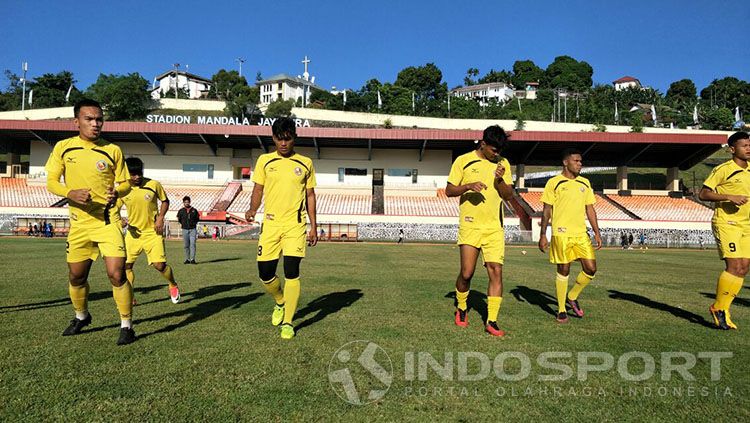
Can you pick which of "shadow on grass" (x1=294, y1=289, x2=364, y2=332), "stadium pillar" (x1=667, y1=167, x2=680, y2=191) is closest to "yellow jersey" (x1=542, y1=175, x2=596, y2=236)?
"shadow on grass" (x1=294, y1=289, x2=364, y2=332)

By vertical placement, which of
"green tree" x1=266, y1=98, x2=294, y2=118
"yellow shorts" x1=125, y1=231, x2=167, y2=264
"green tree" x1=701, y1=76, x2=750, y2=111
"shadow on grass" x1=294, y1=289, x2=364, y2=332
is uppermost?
"green tree" x1=701, y1=76, x2=750, y2=111

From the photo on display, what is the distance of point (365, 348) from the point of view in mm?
4418

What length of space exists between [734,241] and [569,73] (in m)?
165

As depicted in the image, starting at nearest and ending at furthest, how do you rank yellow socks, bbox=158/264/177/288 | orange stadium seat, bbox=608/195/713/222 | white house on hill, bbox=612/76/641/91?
yellow socks, bbox=158/264/177/288, orange stadium seat, bbox=608/195/713/222, white house on hill, bbox=612/76/641/91

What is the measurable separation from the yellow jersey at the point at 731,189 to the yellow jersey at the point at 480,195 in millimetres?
3102

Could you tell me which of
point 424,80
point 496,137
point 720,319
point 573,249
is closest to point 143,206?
point 496,137

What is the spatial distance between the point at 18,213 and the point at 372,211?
A: 26.8m

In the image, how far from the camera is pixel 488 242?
545 cm

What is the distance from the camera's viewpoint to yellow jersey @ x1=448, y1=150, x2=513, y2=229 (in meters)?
5.50

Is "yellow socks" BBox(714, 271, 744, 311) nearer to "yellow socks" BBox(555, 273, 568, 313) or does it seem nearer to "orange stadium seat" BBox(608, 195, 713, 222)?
"yellow socks" BBox(555, 273, 568, 313)

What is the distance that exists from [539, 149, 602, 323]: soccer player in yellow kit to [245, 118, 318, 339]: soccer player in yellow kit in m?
3.51

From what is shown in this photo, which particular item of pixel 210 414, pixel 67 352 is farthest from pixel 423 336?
pixel 67 352

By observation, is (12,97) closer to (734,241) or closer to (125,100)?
(125,100)

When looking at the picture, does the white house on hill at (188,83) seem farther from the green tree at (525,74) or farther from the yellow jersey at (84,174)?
the yellow jersey at (84,174)
